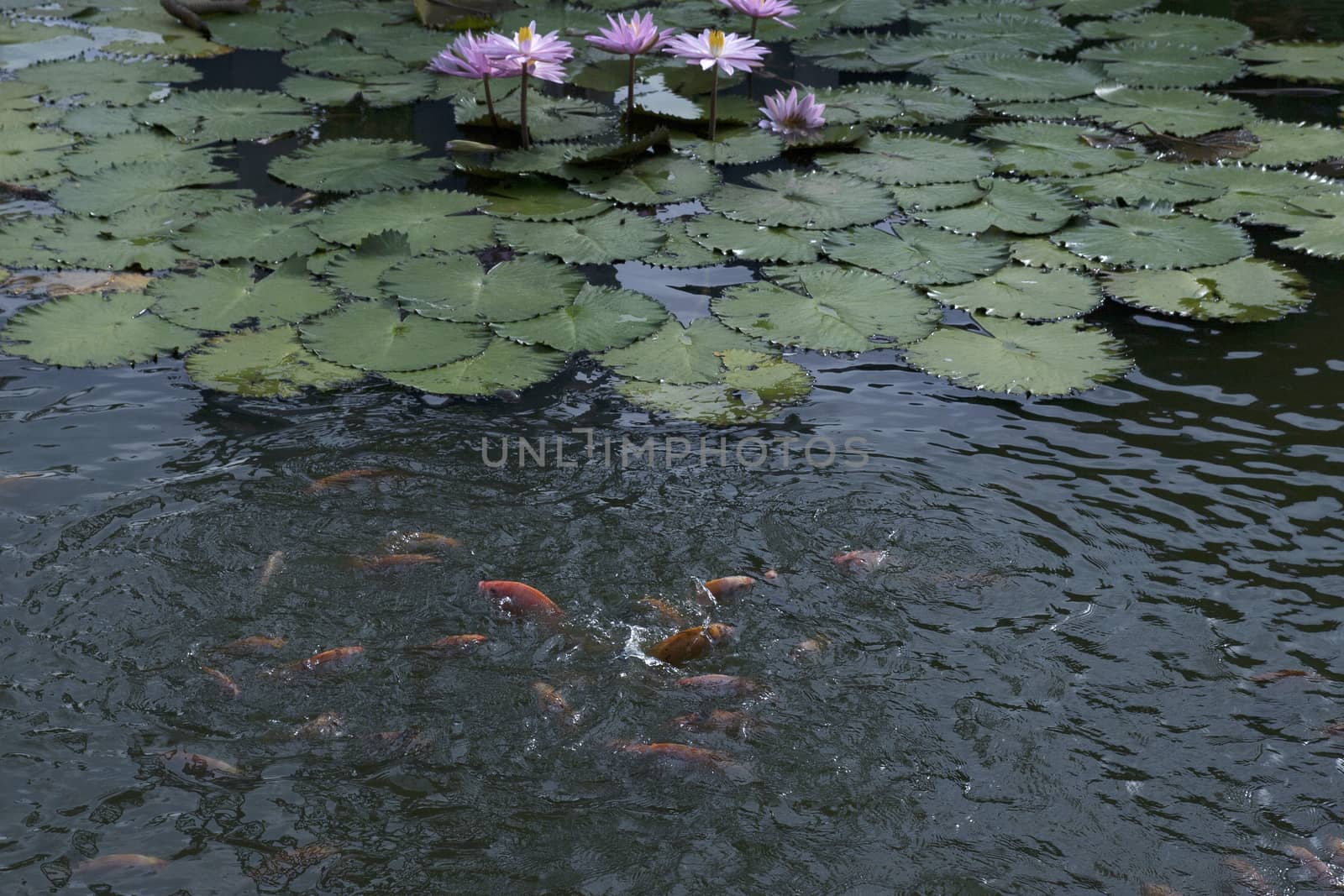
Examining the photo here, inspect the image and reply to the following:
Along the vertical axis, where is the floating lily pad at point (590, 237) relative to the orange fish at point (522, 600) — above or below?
above

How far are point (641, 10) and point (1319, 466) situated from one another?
18.1 ft

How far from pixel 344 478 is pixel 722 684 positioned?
1395 millimetres

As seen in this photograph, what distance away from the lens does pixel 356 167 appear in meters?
5.26

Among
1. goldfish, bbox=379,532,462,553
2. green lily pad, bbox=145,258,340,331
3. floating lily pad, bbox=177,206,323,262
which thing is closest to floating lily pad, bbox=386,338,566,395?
green lily pad, bbox=145,258,340,331

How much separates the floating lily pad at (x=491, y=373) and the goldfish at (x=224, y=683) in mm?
1346

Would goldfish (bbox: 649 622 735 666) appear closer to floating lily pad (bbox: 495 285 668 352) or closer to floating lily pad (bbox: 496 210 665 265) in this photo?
floating lily pad (bbox: 495 285 668 352)

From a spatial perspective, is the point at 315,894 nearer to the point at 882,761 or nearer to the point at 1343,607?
the point at 882,761

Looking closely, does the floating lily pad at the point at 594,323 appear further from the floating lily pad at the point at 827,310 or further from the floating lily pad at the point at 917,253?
the floating lily pad at the point at 917,253

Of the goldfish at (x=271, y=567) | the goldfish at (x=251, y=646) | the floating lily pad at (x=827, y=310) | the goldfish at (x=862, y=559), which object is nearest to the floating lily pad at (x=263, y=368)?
the goldfish at (x=271, y=567)

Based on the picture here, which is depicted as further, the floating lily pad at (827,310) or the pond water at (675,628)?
the floating lily pad at (827,310)

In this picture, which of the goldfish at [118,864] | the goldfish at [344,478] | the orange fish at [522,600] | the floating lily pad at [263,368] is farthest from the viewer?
the floating lily pad at [263,368]

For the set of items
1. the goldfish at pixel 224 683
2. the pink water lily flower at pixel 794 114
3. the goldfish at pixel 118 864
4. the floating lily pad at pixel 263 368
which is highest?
the pink water lily flower at pixel 794 114

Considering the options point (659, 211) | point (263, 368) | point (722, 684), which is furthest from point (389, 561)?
point (659, 211)

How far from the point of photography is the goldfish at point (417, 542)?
10.2ft
